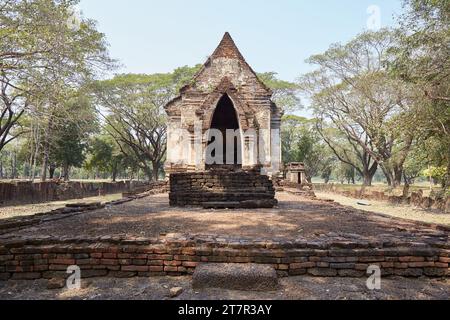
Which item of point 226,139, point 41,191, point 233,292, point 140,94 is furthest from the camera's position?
point 140,94

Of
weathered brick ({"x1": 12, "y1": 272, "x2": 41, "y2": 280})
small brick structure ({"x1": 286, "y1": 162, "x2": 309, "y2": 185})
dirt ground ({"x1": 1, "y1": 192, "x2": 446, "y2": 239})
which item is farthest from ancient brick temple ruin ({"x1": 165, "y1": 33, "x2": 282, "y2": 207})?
weathered brick ({"x1": 12, "y1": 272, "x2": 41, "y2": 280})

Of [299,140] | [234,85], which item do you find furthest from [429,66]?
[299,140]

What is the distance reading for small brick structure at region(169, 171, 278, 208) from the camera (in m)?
9.67

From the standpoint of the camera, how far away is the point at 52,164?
35.9 metres

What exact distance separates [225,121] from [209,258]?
45.9 ft

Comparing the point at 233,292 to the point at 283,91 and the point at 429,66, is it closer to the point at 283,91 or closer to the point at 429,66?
the point at 429,66

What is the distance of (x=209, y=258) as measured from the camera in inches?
168

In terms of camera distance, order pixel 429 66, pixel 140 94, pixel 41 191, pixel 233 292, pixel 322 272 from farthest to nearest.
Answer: pixel 140 94 < pixel 41 191 < pixel 429 66 < pixel 322 272 < pixel 233 292

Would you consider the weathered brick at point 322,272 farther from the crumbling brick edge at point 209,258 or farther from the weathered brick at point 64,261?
the weathered brick at point 64,261

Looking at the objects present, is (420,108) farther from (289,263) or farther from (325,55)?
(325,55)

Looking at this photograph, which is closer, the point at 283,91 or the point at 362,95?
the point at 362,95

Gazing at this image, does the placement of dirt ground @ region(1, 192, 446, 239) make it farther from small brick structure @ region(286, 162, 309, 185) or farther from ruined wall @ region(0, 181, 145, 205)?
small brick structure @ region(286, 162, 309, 185)

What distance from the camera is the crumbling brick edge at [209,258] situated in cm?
421
